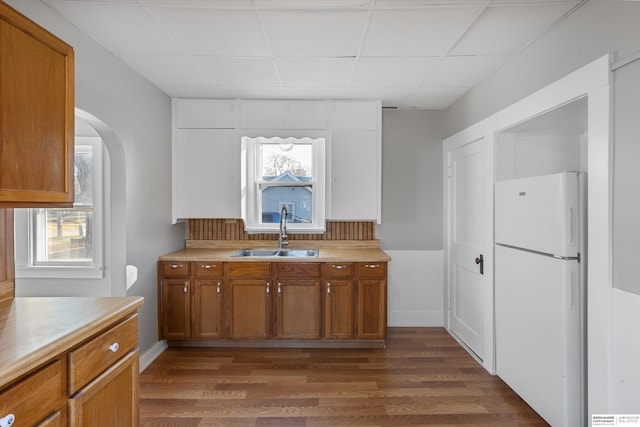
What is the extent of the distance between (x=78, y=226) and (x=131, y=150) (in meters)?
1.11

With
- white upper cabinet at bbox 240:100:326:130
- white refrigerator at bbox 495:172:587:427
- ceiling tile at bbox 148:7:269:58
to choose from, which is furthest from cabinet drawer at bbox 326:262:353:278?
ceiling tile at bbox 148:7:269:58

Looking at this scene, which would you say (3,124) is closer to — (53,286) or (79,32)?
(79,32)

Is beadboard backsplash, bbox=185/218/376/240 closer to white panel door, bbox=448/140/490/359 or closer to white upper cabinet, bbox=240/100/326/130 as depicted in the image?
white panel door, bbox=448/140/490/359

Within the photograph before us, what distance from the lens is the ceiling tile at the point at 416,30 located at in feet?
6.63

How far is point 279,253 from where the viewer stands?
3701 mm

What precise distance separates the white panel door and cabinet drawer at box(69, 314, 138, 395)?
2.62 metres

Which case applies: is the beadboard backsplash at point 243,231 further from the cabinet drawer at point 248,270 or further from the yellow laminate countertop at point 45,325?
the yellow laminate countertop at point 45,325

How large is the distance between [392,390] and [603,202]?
6.02 ft

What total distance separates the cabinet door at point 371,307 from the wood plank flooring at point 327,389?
184mm

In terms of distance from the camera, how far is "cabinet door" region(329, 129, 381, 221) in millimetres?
3717

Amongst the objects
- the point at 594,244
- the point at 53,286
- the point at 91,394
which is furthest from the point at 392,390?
the point at 53,286

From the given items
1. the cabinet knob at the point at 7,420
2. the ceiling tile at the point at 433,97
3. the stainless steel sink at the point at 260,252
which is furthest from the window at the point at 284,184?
the cabinet knob at the point at 7,420

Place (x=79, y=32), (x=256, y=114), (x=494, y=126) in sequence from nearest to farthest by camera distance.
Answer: (x=79, y=32)
(x=494, y=126)
(x=256, y=114)

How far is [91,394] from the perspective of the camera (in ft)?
4.43
